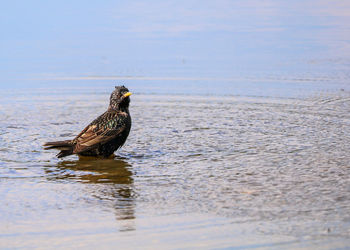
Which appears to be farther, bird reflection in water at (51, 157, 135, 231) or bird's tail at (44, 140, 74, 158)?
bird's tail at (44, 140, 74, 158)

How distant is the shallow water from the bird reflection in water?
0.5 inches

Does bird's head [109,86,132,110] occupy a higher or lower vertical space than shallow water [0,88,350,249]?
higher

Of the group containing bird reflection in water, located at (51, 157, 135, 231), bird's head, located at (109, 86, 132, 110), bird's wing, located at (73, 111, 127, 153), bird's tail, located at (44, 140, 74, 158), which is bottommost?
bird reflection in water, located at (51, 157, 135, 231)

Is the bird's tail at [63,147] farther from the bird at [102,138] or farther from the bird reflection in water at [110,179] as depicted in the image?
the bird reflection in water at [110,179]

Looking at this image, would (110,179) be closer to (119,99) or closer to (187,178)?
(187,178)

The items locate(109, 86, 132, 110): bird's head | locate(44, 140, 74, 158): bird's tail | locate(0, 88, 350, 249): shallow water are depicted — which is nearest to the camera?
locate(0, 88, 350, 249): shallow water

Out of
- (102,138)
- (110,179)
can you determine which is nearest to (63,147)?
(102,138)

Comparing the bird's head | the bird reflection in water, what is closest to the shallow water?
the bird reflection in water

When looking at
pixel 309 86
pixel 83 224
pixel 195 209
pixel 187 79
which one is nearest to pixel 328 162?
pixel 195 209

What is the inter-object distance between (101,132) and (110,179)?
139cm

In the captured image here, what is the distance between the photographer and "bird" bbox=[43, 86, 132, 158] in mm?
8273

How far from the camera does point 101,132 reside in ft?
28.0

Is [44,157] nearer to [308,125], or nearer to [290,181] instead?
[290,181]

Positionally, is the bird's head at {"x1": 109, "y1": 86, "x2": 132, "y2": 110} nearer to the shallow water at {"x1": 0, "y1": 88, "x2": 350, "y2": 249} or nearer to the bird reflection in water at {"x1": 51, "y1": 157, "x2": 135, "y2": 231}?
the shallow water at {"x1": 0, "y1": 88, "x2": 350, "y2": 249}
